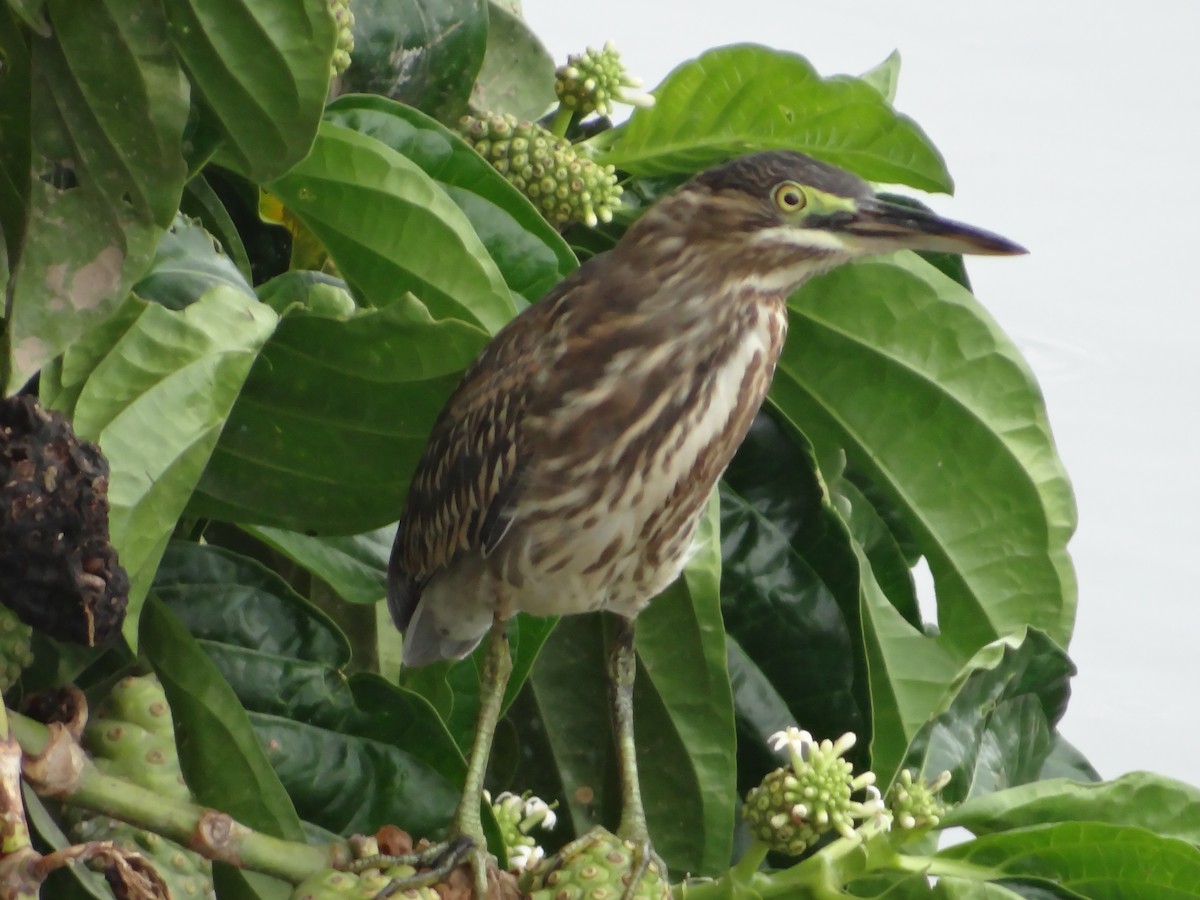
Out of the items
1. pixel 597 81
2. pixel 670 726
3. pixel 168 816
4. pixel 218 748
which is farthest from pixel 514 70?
pixel 168 816

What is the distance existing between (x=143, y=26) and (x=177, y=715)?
0.37 metres

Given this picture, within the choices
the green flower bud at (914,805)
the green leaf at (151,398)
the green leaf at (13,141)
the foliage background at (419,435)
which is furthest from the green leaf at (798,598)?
the green leaf at (13,141)

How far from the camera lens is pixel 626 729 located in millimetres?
1070

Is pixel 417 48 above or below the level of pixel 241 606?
above

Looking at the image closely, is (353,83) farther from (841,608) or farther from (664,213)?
(841,608)

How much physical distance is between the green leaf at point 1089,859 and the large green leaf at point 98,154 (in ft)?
1.96

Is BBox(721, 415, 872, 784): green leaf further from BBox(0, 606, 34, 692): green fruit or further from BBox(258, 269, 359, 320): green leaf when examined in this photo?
BBox(0, 606, 34, 692): green fruit

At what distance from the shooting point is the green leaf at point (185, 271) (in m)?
0.88

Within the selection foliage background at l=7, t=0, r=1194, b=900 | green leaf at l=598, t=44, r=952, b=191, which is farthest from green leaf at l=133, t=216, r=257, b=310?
green leaf at l=598, t=44, r=952, b=191

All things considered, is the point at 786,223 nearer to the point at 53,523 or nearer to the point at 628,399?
the point at 628,399

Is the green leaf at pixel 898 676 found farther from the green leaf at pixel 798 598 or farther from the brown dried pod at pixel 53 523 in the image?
the brown dried pod at pixel 53 523

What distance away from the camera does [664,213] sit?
1.03 meters

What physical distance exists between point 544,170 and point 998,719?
51 cm

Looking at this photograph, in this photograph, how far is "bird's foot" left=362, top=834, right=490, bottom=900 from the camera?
0.68m
